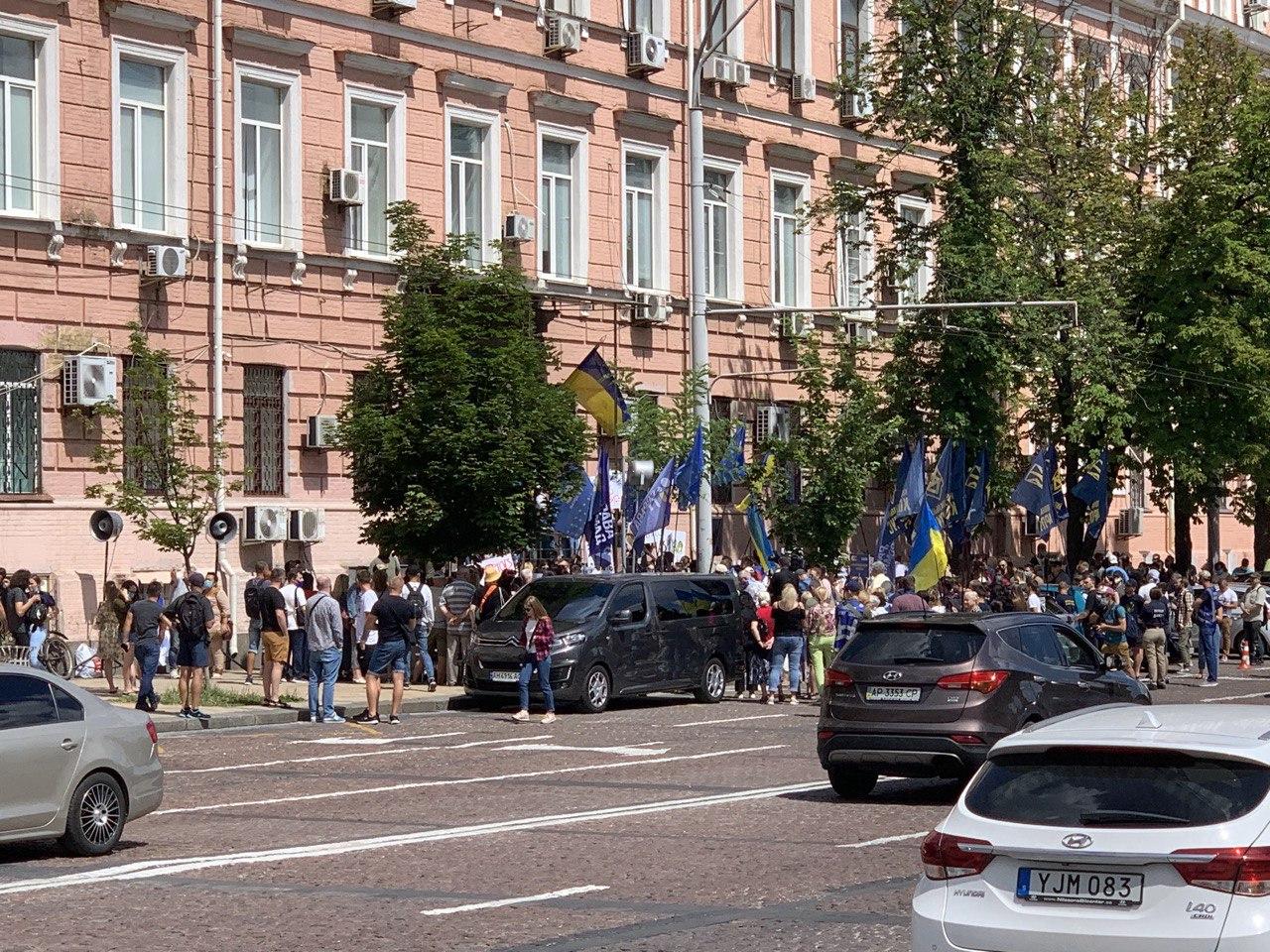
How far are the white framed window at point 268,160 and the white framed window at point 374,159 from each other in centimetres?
123

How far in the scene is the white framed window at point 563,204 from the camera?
3769 cm

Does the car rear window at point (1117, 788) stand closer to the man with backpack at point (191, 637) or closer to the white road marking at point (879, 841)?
the white road marking at point (879, 841)

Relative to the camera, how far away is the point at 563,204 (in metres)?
38.2

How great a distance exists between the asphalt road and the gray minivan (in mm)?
3709

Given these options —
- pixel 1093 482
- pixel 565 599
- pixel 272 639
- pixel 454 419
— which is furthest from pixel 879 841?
pixel 1093 482

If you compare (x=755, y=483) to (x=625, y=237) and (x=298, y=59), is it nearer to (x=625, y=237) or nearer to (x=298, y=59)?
(x=625, y=237)

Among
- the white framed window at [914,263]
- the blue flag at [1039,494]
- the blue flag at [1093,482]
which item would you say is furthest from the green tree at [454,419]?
the blue flag at [1093,482]

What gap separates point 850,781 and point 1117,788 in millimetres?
9994

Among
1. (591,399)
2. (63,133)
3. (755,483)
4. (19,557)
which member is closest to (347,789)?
(19,557)

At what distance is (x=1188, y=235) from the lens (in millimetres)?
44438

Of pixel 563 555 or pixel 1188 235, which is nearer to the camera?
pixel 563 555

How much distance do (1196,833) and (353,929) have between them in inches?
206

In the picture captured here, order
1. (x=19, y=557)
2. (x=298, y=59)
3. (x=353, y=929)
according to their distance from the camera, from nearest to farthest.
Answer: (x=353, y=929)
(x=19, y=557)
(x=298, y=59)

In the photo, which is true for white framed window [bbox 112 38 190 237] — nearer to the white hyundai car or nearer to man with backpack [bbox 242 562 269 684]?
man with backpack [bbox 242 562 269 684]
